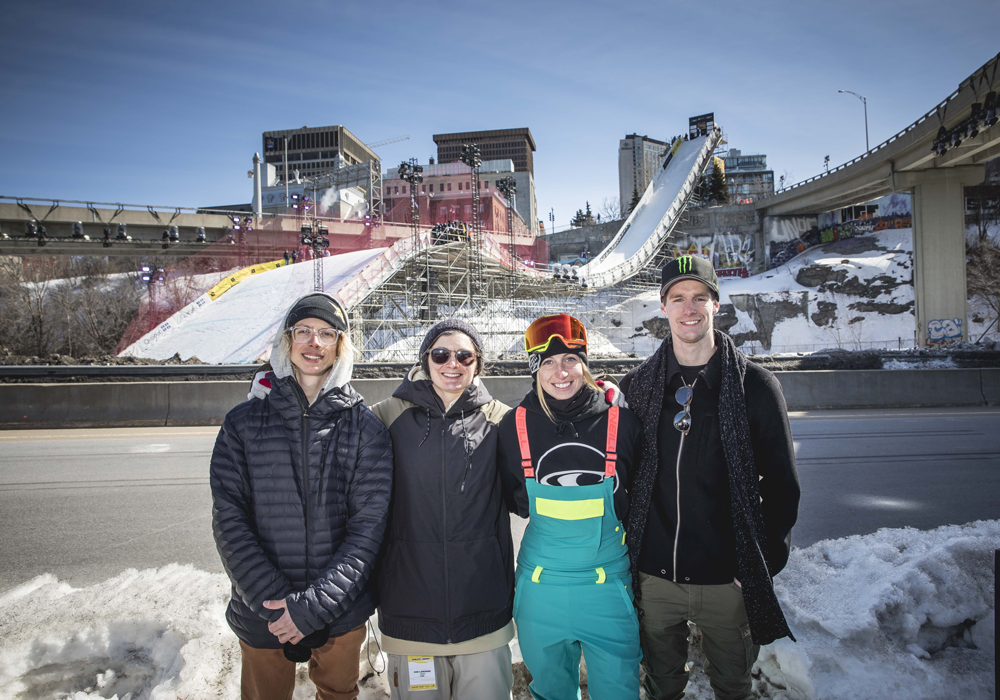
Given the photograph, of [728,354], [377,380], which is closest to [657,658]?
[728,354]

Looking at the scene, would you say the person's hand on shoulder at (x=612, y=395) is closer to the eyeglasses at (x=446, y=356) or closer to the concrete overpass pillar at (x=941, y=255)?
the eyeglasses at (x=446, y=356)

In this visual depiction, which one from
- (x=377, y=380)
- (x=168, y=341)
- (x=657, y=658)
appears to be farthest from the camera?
(x=168, y=341)

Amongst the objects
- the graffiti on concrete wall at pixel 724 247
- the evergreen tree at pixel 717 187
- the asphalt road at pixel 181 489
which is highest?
the evergreen tree at pixel 717 187

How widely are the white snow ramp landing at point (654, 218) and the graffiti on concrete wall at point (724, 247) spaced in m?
3.90

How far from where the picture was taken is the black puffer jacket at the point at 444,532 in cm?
240

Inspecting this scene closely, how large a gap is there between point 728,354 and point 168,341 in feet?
80.8

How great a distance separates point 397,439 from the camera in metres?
2.63

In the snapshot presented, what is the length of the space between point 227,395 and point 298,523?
10.4 metres

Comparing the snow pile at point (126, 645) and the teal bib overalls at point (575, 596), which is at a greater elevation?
the teal bib overalls at point (575, 596)

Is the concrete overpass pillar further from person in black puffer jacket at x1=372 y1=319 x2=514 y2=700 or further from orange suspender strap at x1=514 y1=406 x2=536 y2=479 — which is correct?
person in black puffer jacket at x1=372 y1=319 x2=514 y2=700

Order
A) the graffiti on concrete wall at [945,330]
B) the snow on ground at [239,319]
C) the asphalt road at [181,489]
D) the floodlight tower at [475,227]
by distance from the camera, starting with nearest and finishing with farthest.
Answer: the asphalt road at [181,489] → the snow on ground at [239,319] → the graffiti on concrete wall at [945,330] → the floodlight tower at [475,227]

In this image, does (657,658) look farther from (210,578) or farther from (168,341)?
(168,341)

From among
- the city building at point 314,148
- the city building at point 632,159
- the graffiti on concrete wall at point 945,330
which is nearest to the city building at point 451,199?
the graffiti on concrete wall at point 945,330

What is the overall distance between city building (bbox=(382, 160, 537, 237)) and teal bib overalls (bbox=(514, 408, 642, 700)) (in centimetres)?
4472
